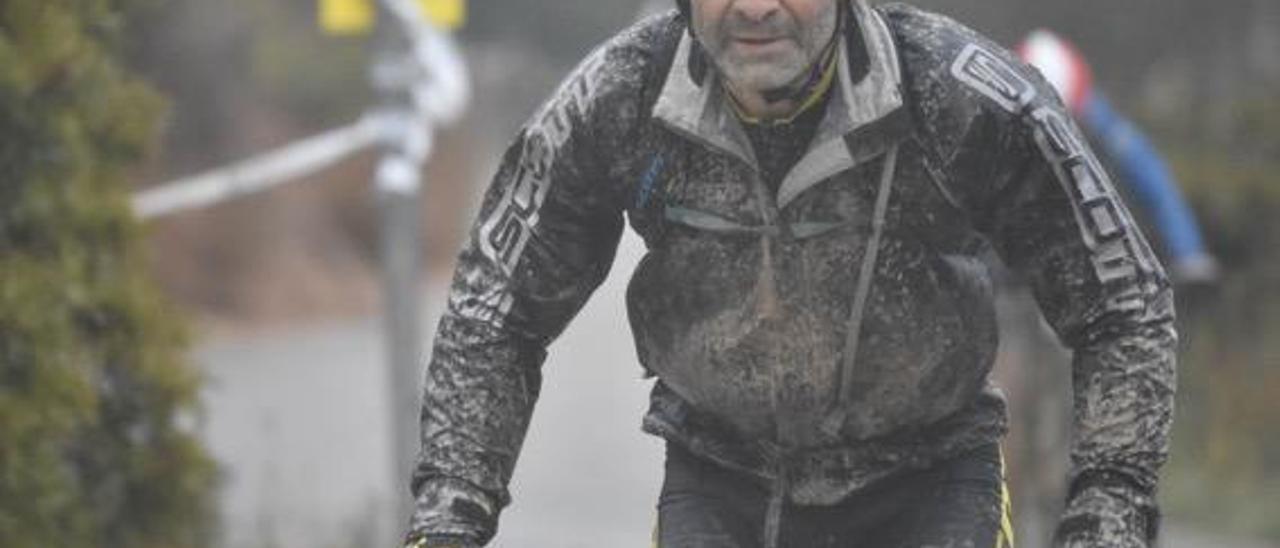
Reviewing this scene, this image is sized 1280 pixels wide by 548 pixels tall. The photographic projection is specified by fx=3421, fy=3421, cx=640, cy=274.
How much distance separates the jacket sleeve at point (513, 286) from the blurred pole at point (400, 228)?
5880 millimetres

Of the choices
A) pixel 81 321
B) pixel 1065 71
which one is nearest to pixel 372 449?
pixel 1065 71

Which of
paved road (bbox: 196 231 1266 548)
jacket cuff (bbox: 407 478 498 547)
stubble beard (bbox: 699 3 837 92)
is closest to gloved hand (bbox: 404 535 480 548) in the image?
jacket cuff (bbox: 407 478 498 547)

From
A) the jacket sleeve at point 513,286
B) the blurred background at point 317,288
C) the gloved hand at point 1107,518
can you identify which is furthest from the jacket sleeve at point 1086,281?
the blurred background at point 317,288

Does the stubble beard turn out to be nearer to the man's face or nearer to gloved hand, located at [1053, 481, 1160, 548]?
the man's face

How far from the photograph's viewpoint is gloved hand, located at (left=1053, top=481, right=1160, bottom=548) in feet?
16.1

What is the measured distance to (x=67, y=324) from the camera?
26.1 feet

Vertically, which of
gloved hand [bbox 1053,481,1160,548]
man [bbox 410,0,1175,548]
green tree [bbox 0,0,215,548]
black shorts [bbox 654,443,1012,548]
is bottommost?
gloved hand [bbox 1053,481,1160,548]

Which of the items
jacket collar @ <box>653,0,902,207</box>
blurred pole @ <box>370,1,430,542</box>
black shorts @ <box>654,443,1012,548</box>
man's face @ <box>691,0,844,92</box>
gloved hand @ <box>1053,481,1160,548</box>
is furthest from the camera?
blurred pole @ <box>370,1,430,542</box>

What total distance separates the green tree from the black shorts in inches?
102

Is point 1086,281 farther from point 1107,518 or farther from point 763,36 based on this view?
point 763,36

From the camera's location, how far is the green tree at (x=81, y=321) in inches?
304

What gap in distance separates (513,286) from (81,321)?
3.16 meters

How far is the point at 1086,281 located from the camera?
507 centimetres

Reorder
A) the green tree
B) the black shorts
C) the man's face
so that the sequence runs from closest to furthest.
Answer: the man's face → the black shorts → the green tree
